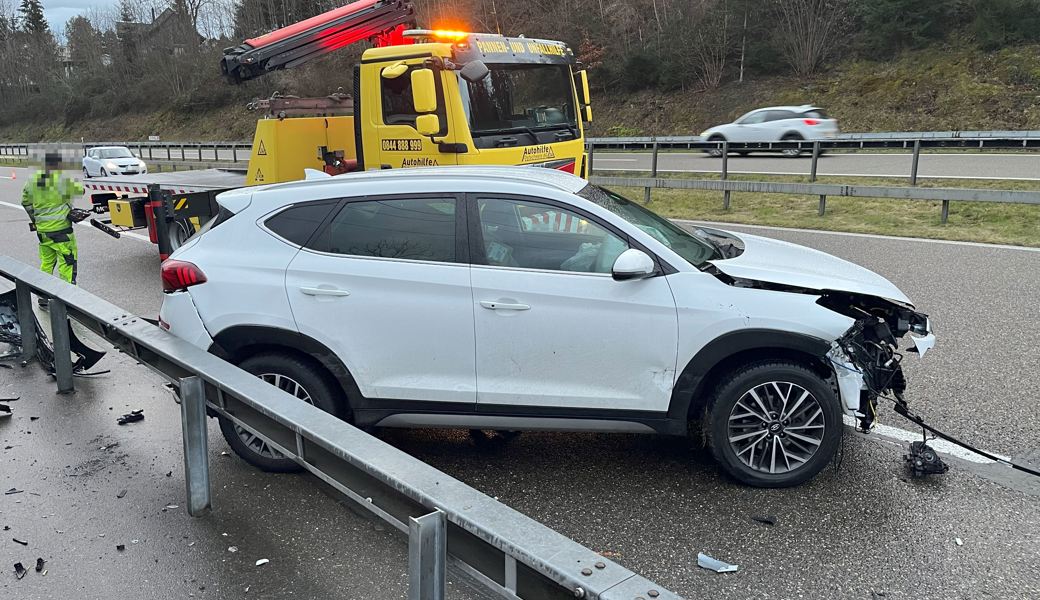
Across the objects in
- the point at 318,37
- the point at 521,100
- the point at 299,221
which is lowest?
the point at 299,221

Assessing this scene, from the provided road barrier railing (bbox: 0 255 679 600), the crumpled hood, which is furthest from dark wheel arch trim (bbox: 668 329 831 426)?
road barrier railing (bbox: 0 255 679 600)

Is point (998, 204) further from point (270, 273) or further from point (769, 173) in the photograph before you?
point (270, 273)

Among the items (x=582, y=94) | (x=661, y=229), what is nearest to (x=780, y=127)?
(x=582, y=94)

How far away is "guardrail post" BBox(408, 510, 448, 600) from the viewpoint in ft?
8.06

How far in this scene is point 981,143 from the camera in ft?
72.5

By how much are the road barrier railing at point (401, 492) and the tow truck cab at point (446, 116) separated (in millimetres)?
4214

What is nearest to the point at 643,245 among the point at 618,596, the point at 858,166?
the point at 618,596

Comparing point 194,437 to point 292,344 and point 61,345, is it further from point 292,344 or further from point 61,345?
point 61,345

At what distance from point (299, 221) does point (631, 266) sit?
6.18ft

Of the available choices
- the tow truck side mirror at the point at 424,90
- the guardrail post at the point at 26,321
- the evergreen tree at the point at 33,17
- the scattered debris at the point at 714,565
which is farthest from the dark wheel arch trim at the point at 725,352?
the evergreen tree at the point at 33,17

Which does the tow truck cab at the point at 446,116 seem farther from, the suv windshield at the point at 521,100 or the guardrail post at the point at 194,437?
the guardrail post at the point at 194,437

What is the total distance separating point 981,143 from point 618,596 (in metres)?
24.1

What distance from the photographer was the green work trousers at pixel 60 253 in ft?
25.6

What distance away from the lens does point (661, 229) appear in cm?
474
